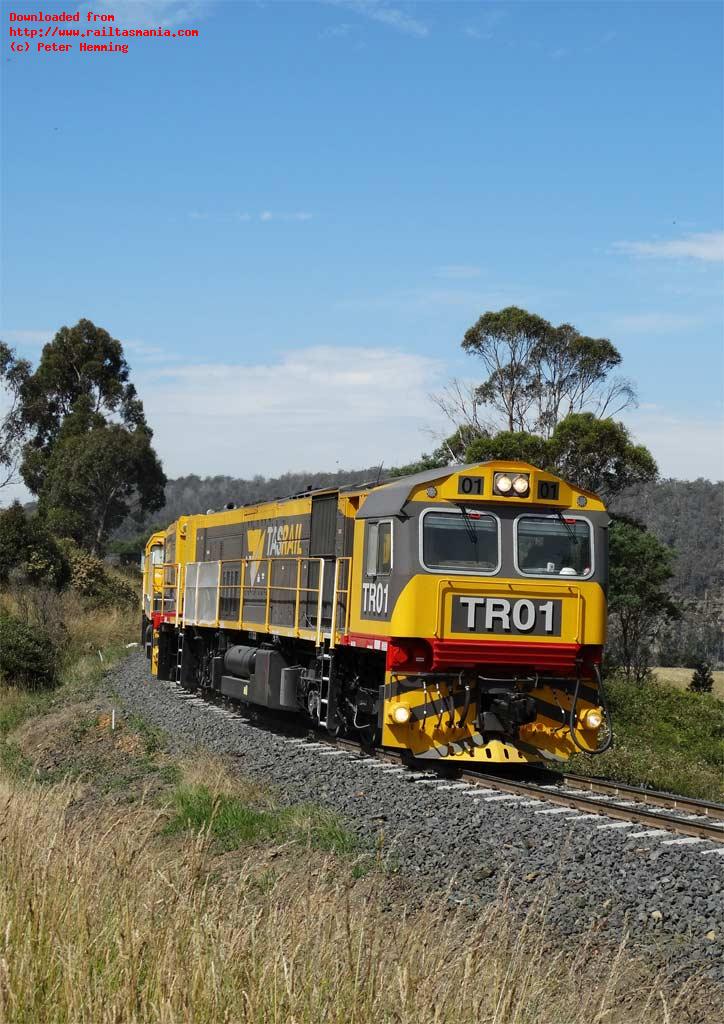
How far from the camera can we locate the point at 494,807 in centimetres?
1057

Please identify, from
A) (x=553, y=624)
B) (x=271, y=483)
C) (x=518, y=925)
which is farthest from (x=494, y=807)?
(x=271, y=483)

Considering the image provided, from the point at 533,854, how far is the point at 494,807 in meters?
1.85

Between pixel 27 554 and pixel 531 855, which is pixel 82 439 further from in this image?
pixel 531 855

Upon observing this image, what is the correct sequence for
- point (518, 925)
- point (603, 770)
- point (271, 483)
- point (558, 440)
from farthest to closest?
1. point (271, 483)
2. point (558, 440)
3. point (603, 770)
4. point (518, 925)

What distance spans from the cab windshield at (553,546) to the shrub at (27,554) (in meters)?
31.4

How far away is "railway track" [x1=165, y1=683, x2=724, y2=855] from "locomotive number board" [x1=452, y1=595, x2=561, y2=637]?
5.18 ft

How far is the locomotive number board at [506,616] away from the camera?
12.3 m

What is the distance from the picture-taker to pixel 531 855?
8688 millimetres

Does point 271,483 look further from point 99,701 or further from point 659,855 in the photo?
point 659,855

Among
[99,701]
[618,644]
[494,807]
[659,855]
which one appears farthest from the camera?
[618,644]

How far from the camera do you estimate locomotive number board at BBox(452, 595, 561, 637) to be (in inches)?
485

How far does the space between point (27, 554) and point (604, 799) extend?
3430 centimetres

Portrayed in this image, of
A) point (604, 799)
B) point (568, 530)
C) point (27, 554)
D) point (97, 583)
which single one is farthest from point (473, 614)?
point (97, 583)

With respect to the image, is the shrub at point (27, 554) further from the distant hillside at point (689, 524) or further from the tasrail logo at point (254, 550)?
Answer: the distant hillside at point (689, 524)
